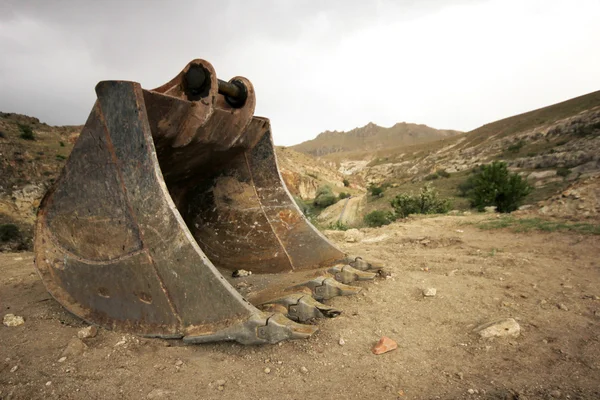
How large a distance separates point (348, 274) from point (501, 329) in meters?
1.19

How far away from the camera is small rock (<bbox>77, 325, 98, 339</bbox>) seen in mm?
1942

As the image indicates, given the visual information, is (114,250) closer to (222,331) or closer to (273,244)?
(222,331)

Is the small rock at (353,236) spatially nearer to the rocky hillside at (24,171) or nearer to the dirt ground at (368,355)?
the dirt ground at (368,355)

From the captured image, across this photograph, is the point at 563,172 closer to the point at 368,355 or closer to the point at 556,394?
the point at 556,394

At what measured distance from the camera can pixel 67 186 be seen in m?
2.23

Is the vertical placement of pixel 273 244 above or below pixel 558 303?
above

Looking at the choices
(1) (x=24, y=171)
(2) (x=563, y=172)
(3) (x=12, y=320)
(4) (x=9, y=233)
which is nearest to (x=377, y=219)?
(4) (x=9, y=233)

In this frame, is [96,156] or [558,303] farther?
[558,303]

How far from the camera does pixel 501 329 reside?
1.94m

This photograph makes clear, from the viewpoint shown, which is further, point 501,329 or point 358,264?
point 358,264

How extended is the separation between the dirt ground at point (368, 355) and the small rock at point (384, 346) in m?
0.04

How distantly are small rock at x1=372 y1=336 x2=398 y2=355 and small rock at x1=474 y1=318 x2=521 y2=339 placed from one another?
0.58 m

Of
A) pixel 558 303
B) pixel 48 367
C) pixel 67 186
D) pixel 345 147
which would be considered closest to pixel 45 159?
pixel 67 186

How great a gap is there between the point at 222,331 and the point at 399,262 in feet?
8.57
